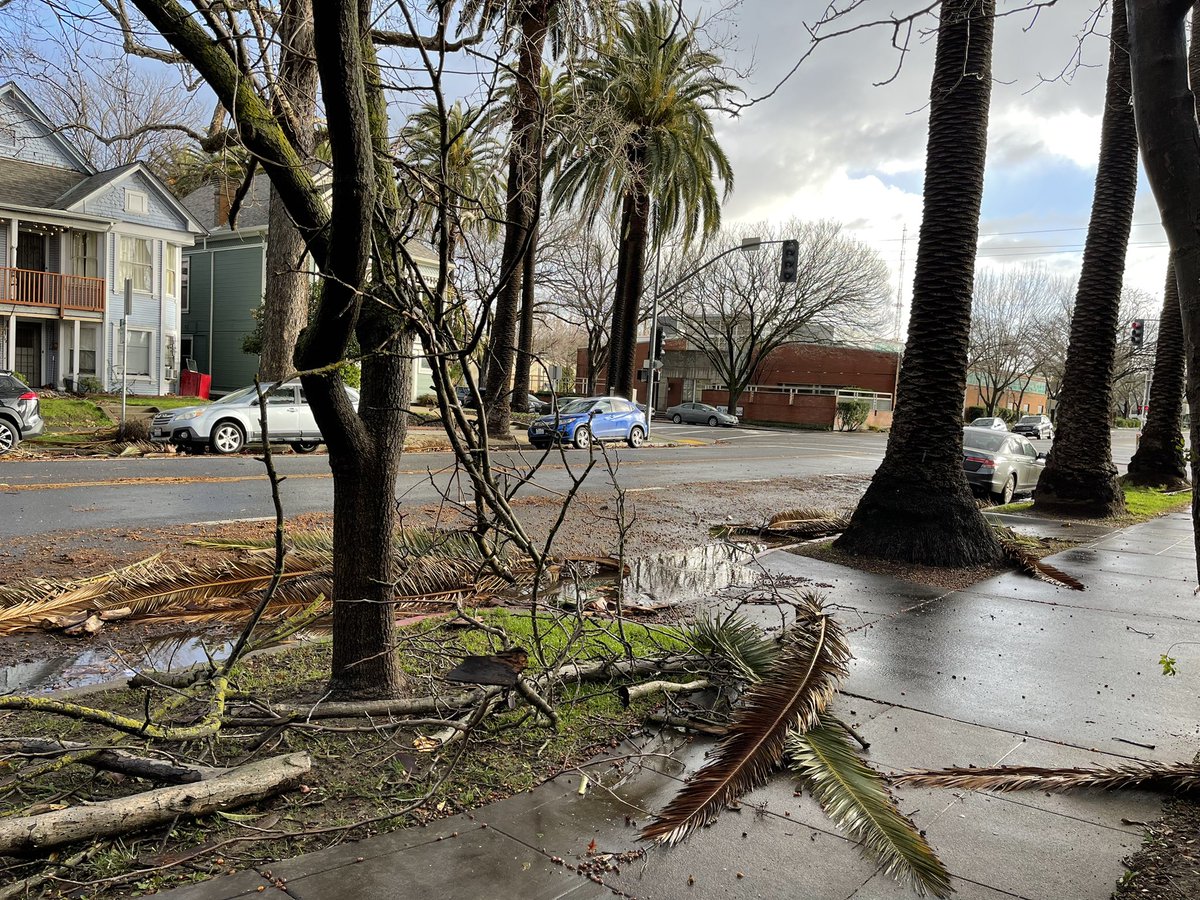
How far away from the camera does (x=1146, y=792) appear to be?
384cm

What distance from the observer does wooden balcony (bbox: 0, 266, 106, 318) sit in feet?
89.1

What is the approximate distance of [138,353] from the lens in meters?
31.3

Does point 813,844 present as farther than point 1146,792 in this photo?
No

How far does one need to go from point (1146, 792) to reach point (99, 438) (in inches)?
790

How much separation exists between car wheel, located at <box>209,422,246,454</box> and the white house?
13580 millimetres

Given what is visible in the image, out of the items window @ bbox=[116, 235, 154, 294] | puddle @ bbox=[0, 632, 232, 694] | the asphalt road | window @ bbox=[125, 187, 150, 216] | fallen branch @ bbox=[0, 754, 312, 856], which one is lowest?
puddle @ bbox=[0, 632, 232, 694]

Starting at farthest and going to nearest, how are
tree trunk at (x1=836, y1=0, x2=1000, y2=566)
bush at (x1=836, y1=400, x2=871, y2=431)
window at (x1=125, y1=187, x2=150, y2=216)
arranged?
1. bush at (x1=836, y1=400, x2=871, y2=431)
2. window at (x1=125, y1=187, x2=150, y2=216)
3. tree trunk at (x1=836, y1=0, x2=1000, y2=566)

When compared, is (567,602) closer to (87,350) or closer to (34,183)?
(87,350)

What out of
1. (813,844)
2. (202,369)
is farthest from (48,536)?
(202,369)

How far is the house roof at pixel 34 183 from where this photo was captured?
91.2 feet

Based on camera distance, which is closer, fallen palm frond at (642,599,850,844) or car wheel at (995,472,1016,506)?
fallen palm frond at (642,599,850,844)

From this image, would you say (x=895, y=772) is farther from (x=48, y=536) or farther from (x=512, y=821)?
(x=48, y=536)

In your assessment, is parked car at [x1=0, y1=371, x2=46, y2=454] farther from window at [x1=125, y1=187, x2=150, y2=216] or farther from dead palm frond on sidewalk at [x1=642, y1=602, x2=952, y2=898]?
dead palm frond on sidewalk at [x1=642, y1=602, x2=952, y2=898]

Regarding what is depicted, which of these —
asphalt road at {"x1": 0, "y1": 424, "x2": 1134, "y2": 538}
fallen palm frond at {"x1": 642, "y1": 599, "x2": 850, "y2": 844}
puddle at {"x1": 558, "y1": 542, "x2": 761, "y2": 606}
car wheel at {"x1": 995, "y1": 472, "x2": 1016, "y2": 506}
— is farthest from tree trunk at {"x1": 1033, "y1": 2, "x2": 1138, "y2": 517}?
fallen palm frond at {"x1": 642, "y1": 599, "x2": 850, "y2": 844}
